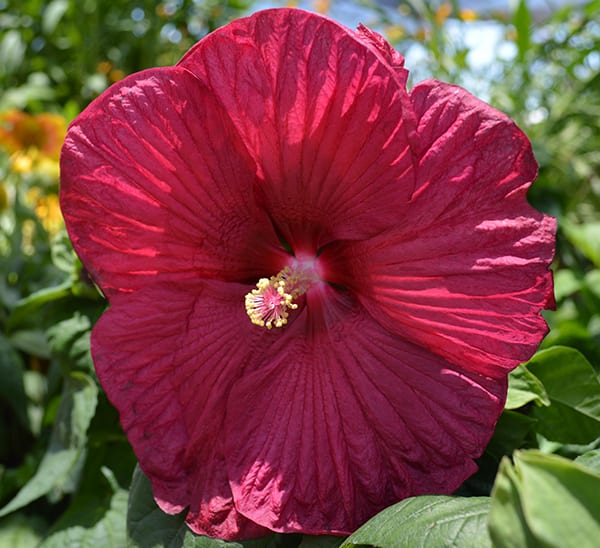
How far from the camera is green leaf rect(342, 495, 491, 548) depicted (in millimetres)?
372

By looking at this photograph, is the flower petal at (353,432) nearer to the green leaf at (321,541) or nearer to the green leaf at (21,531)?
the green leaf at (321,541)

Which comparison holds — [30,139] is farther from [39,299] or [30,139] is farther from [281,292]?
[281,292]

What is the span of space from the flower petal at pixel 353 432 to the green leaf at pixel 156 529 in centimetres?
4

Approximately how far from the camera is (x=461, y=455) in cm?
49

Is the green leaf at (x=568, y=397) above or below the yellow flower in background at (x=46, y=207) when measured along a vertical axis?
above

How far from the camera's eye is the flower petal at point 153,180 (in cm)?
50

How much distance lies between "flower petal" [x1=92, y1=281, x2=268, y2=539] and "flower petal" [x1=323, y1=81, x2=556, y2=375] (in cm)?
17

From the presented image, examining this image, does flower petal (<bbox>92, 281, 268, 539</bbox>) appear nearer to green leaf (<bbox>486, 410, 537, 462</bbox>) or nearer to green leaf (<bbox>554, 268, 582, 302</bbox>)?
green leaf (<bbox>486, 410, 537, 462</bbox>)

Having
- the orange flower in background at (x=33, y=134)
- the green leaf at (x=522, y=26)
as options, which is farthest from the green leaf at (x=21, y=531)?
the green leaf at (x=522, y=26)

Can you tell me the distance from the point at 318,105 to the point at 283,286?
0.52 feet

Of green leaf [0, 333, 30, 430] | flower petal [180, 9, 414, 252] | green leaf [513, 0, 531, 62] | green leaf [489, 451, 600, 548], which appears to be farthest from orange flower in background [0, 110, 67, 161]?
green leaf [489, 451, 600, 548]

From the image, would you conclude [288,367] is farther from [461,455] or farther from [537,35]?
[537,35]

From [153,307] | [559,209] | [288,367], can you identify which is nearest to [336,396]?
[288,367]

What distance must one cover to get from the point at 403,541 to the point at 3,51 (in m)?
2.38
